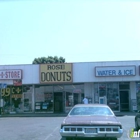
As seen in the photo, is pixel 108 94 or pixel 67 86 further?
pixel 67 86

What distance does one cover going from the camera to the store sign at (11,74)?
27.2 meters

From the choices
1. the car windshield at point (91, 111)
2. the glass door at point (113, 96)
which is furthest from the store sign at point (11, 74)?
the car windshield at point (91, 111)

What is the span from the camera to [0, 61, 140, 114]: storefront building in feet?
86.1

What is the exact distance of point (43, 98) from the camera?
28.4 m

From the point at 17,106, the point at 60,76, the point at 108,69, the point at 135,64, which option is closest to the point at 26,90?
the point at 17,106

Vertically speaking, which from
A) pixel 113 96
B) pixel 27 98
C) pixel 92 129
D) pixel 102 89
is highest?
pixel 102 89

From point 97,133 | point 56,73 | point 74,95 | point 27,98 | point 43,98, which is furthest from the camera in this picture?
point 27,98

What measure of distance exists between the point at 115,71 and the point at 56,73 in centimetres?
606

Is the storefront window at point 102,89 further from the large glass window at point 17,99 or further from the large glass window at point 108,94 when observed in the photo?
the large glass window at point 17,99

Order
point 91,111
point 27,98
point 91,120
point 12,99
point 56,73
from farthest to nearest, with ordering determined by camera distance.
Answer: point 12,99
point 27,98
point 56,73
point 91,111
point 91,120

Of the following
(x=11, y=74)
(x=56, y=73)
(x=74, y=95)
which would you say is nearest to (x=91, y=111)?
(x=56, y=73)

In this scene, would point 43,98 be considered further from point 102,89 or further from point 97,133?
point 97,133

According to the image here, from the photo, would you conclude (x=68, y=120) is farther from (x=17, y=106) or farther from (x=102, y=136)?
(x=17, y=106)

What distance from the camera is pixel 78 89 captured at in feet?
91.9
